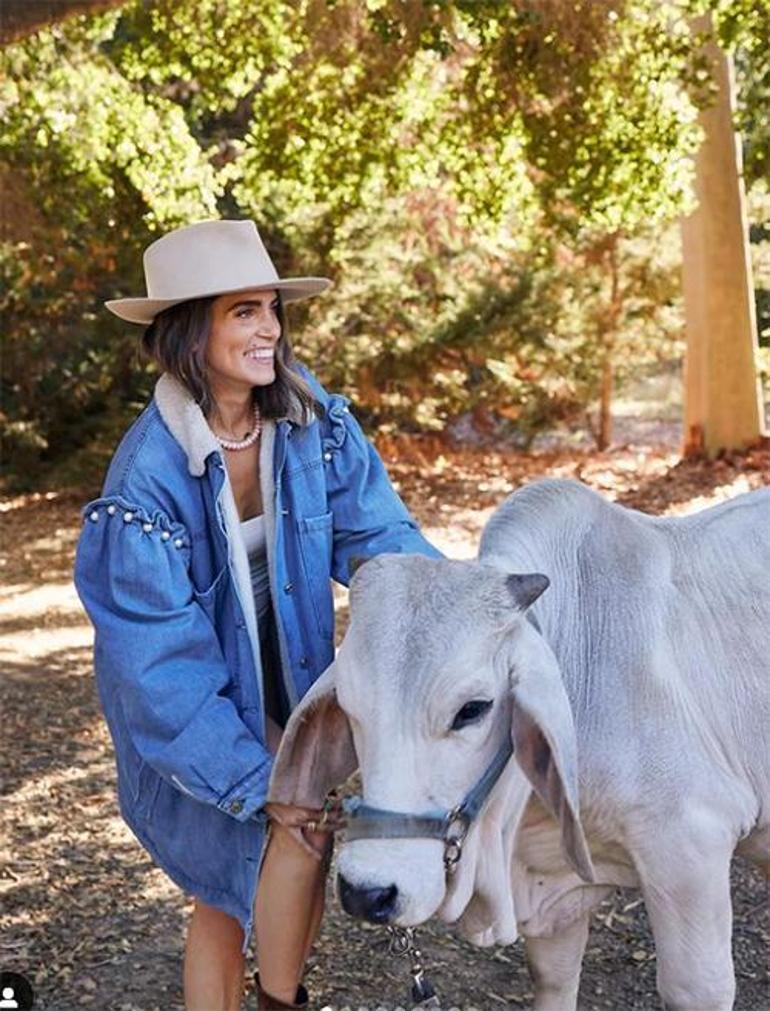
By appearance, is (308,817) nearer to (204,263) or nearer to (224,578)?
(224,578)

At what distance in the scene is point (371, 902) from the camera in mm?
2275

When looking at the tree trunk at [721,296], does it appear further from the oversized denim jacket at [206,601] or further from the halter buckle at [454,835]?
the halter buckle at [454,835]

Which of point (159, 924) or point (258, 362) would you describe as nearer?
point (258, 362)

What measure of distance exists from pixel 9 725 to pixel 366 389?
6914 mm

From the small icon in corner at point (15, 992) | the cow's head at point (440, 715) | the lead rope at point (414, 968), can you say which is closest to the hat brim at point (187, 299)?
the cow's head at point (440, 715)

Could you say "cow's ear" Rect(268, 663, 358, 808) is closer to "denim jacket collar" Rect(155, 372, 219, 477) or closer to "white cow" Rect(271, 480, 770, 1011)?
"white cow" Rect(271, 480, 770, 1011)

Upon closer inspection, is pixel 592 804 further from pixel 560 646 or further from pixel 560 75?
pixel 560 75

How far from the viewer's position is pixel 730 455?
39.1ft

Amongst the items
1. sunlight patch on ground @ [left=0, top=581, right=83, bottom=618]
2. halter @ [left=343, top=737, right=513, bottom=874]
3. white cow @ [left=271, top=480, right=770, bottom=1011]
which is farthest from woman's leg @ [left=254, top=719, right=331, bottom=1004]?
sunlight patch on ground @ [left=0, top=581, right=83, bottom=618]

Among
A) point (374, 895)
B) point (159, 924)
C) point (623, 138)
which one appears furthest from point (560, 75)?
point (374, 895)

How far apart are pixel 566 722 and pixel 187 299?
3.99 feet

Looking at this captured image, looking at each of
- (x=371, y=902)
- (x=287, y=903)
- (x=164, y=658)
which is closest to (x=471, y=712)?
(x=371, y=902)

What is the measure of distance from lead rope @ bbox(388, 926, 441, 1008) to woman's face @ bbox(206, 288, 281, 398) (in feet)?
3.85

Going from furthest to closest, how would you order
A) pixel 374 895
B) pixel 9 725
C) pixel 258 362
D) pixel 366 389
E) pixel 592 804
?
pixel 366 389
pixel 9 725
pixel 258 362
pixel 592 804
pixel 374 895
